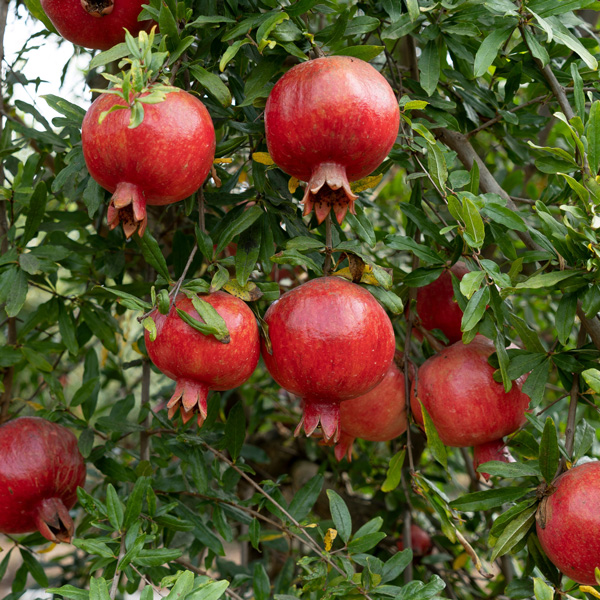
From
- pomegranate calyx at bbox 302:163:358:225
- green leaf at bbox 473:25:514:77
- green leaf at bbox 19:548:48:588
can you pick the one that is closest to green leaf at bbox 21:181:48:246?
pomegranate calyx at bbox 302:163:358:225

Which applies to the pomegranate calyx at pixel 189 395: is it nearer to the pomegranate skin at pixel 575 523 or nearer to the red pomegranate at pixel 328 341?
the red pomegranate at pixel 328 341

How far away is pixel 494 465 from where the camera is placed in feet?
3.98

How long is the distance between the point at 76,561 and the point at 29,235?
1.55 m

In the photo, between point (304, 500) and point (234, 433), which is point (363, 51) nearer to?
point (234, 433)

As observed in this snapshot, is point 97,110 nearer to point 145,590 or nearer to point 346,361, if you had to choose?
point 346,361

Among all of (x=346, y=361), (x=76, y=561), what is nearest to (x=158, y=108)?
(x=346, y=361)

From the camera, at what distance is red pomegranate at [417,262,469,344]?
4.96 ft

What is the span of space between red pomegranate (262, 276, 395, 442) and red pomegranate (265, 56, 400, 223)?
0.16 meters

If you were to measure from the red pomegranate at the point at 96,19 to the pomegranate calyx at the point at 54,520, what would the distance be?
0.98 meters

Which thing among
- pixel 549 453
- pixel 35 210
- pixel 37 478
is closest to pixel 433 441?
pixel 549 453

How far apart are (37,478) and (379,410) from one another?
2.48 ft

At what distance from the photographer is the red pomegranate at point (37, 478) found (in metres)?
1.39

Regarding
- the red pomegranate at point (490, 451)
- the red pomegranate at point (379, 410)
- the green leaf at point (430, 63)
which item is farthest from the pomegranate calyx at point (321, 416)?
the green leaf at point (430, 63)

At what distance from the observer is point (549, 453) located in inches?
46.4
